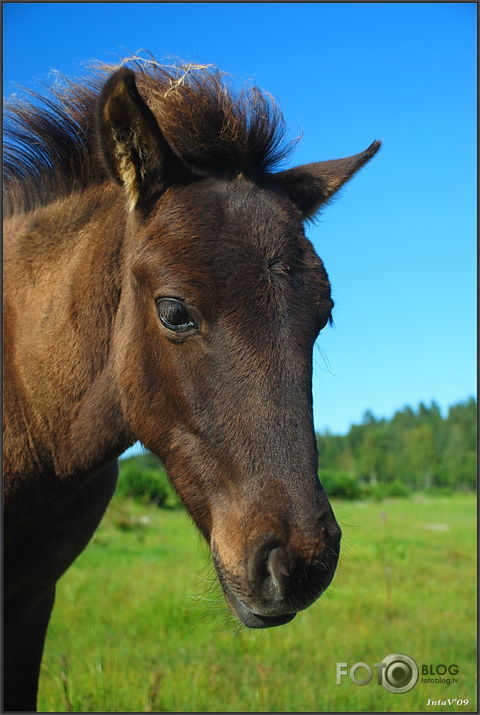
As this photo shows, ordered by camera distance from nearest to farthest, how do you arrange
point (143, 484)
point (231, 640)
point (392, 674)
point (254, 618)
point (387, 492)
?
point (254, 618)
point (392, 674)
point (231, 640)
point (143, 484)
point (387, 492)

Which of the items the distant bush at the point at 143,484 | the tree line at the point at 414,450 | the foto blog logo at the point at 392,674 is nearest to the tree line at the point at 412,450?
the tree line at the point at 414,450

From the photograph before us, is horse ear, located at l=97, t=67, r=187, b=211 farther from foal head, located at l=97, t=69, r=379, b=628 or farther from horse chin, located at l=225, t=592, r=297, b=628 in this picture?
horse chin, located at l=225, t=592, r=297, b=628

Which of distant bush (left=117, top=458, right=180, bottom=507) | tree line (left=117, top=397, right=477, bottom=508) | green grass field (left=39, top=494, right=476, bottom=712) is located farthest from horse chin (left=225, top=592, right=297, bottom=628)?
tree line (left=117, top=397, right=477, bottom=508)

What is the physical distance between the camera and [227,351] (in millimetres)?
2732

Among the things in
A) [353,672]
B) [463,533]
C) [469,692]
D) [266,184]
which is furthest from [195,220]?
[463,533]

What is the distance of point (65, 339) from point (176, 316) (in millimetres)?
832

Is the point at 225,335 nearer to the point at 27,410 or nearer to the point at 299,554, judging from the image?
the point at 299,554

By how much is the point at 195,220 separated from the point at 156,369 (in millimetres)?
→ 722

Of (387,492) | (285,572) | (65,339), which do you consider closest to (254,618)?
(285,572)

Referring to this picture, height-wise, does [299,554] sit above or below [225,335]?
below

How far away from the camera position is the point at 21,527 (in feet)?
11.7

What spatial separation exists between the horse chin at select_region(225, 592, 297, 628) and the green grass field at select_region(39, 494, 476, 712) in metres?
0.38

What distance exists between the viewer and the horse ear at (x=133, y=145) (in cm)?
291

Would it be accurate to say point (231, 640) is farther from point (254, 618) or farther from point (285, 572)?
point (285, 572)
